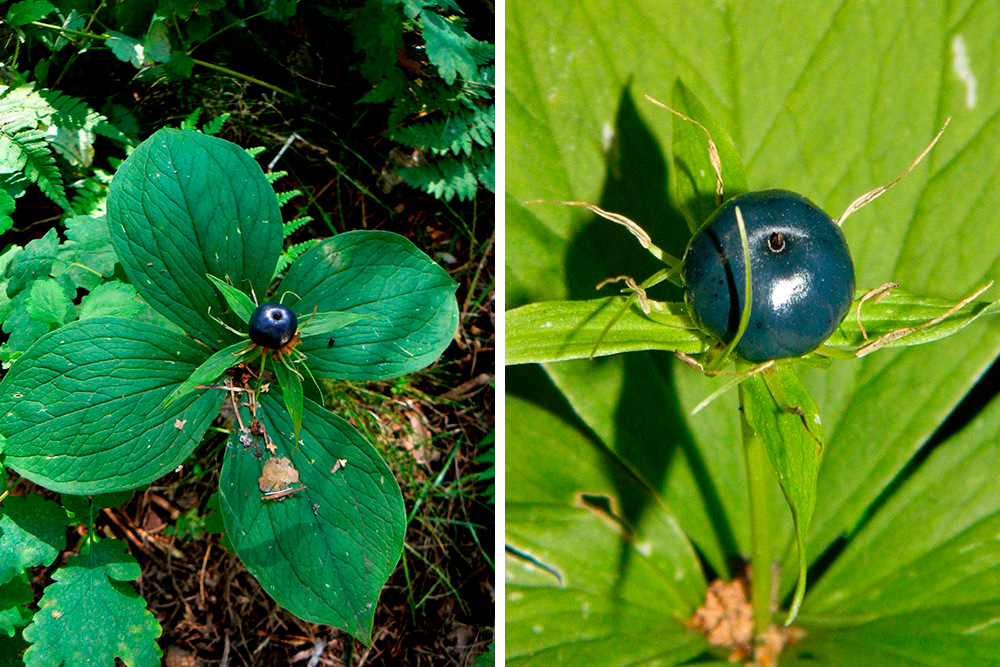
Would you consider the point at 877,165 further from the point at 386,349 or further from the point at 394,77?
the point at 394,77

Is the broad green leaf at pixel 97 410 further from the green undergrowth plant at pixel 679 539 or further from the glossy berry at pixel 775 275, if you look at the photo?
the glossy berry at pixel 775 275

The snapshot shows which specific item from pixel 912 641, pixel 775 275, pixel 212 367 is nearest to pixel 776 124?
pixel 775 275

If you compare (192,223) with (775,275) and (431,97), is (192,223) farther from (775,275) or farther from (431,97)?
(775,275)

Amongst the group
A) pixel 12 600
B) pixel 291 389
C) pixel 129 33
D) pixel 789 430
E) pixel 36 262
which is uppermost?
pixel 789 430

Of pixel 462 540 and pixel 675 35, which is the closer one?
pixel 675 35

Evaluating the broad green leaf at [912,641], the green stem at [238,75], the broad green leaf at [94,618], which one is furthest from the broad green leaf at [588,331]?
the green stem at [238,75]

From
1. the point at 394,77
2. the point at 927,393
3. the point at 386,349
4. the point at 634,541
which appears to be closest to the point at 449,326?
the point at 386,349
